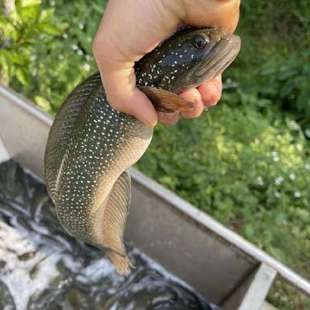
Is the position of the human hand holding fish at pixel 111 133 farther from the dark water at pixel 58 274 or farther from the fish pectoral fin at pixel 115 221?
the dark water at pixel 58 274

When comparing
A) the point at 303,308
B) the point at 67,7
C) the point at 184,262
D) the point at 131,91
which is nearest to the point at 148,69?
the point at 131,91

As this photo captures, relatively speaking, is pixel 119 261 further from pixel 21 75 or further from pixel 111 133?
pixel 21 75

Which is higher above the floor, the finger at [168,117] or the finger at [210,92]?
the finger at [210,92]

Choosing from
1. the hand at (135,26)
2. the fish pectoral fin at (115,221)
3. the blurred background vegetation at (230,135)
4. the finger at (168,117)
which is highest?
the hand at (135,26)

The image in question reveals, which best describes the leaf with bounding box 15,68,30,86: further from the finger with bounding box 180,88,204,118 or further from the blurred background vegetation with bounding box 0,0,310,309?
the finger with bounding box 180,88,204,118

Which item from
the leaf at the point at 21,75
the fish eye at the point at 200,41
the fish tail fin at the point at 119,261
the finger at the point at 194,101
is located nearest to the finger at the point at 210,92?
the finger at the point at 194,101

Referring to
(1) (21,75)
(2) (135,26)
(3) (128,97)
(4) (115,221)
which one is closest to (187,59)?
(3) (128,97)

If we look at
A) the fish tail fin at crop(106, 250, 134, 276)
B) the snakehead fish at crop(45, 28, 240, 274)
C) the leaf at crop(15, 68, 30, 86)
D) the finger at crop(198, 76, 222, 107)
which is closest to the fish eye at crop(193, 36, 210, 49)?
the snakehead fish at crop(45, 28, 240, 274)
